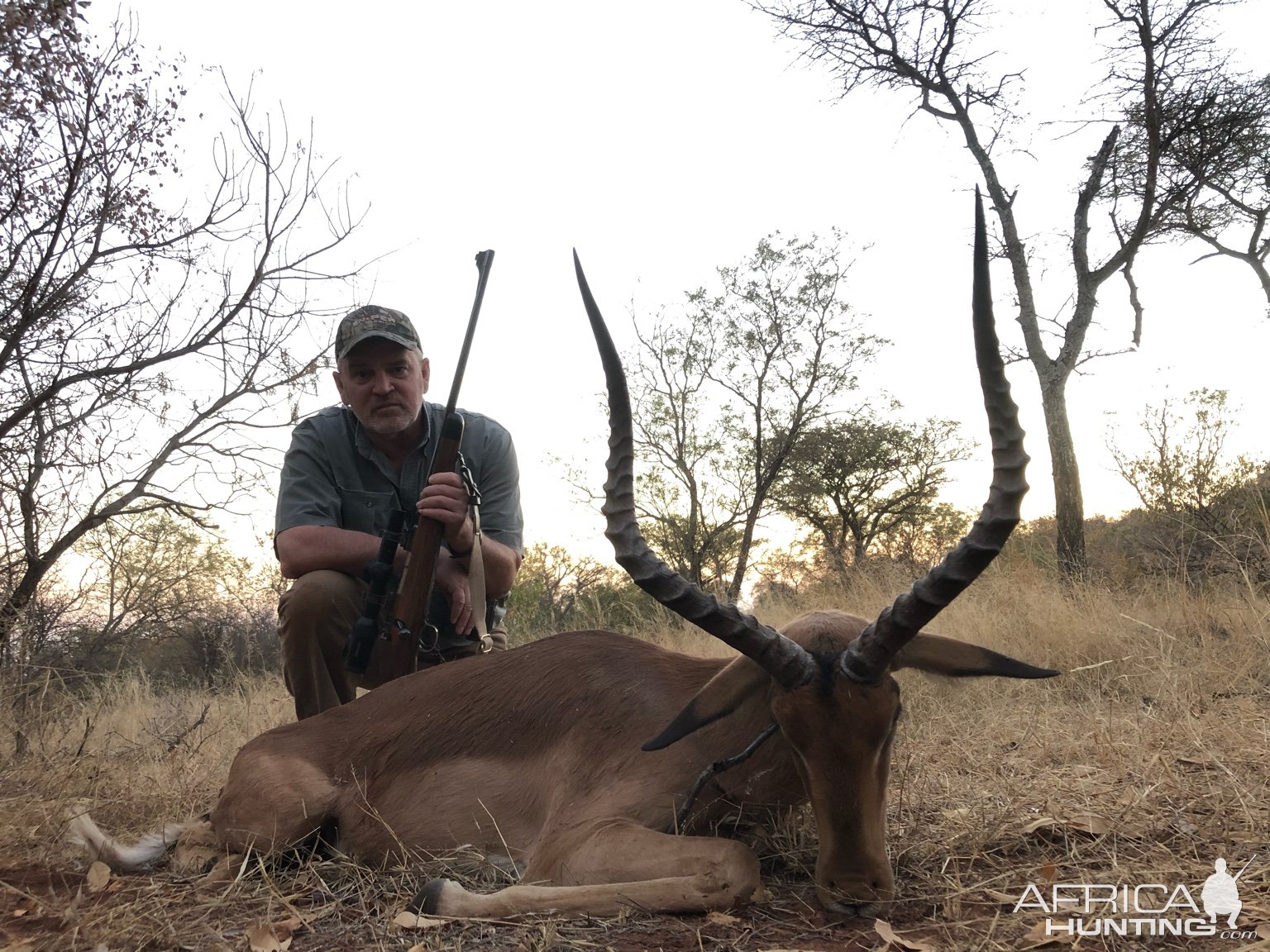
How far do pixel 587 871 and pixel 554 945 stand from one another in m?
0.47

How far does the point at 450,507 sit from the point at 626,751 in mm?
1780

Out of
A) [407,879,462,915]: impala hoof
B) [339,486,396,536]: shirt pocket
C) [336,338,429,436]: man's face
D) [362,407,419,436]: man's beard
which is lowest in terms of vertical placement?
[407,879,462,915]: impala hoof

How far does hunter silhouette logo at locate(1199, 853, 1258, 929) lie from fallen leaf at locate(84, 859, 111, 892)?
354cm

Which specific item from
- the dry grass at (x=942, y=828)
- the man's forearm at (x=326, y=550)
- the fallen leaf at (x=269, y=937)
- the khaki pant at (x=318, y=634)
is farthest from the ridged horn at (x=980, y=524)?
the khaki pant at (x=318, y=634)

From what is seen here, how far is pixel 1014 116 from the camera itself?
52.5ft

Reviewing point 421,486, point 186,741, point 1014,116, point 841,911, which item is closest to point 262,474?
point 186,741

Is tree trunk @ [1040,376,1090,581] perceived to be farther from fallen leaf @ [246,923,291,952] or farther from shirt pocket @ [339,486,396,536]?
fallen leaf @ [246,923,291,952]

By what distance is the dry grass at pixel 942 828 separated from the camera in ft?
8.55

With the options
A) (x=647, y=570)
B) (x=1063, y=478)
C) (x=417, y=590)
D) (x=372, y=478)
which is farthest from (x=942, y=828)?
(x=1063, y=478)

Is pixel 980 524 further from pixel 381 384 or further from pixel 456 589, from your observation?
pixel 381 384

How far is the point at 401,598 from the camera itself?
4656 millimetres

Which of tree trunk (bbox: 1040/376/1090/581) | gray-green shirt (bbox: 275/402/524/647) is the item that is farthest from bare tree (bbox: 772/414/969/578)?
gray-green shirt (bbox: 275/402/524/647)

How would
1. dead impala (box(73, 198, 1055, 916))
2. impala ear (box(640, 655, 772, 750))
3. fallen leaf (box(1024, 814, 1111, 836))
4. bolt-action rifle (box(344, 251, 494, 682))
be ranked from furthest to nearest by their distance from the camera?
bolt-action rifle (box(344, 251, 494, 682)) → fallen leaf (box(1024, 814, 1111, 836)) → impala ear (box(640, 655, 772, 750)) → dead impala (box(73, 198, 1055, 916))

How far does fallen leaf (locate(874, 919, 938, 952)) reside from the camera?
2.34m
